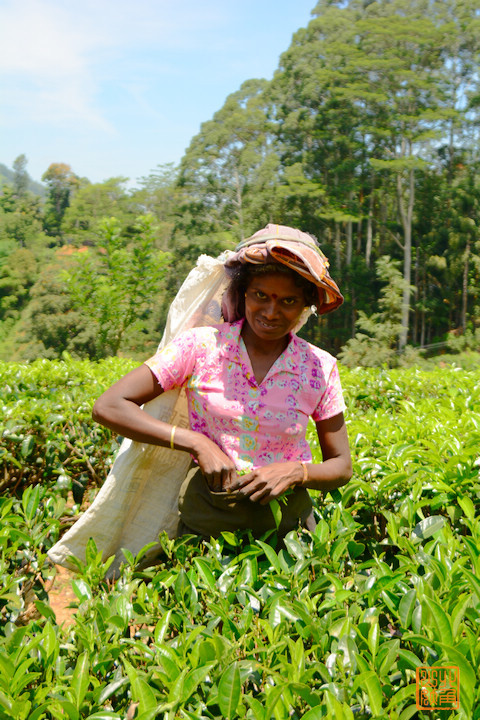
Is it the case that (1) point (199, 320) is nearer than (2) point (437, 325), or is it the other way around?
(1) point (199, 320)

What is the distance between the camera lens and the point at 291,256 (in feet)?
5.21

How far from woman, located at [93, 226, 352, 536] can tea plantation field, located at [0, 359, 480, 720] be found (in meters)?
0.11

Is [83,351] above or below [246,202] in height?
below

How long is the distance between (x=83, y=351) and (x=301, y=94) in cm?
1434

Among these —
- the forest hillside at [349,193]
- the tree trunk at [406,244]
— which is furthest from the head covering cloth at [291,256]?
the tree trunk at [406,244]

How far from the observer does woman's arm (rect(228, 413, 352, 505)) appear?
149cm

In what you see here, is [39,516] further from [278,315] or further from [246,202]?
[246,202]

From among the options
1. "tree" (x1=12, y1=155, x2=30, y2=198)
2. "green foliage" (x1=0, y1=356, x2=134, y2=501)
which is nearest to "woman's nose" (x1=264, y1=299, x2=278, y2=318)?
"green foliage" (x1=0, y1=356, x2=134, y2=501)

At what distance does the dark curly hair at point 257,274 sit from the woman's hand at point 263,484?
0.49m

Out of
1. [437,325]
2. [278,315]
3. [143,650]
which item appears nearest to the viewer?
[143,650]

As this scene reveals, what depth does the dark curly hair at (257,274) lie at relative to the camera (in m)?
1.62

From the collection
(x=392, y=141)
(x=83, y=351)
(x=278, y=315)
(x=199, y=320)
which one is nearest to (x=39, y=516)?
(x=199, y=320)

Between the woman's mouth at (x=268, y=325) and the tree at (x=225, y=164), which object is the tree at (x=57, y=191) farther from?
A: the woman's mouth at (x=268, y=325)

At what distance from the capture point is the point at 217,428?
1662mm
